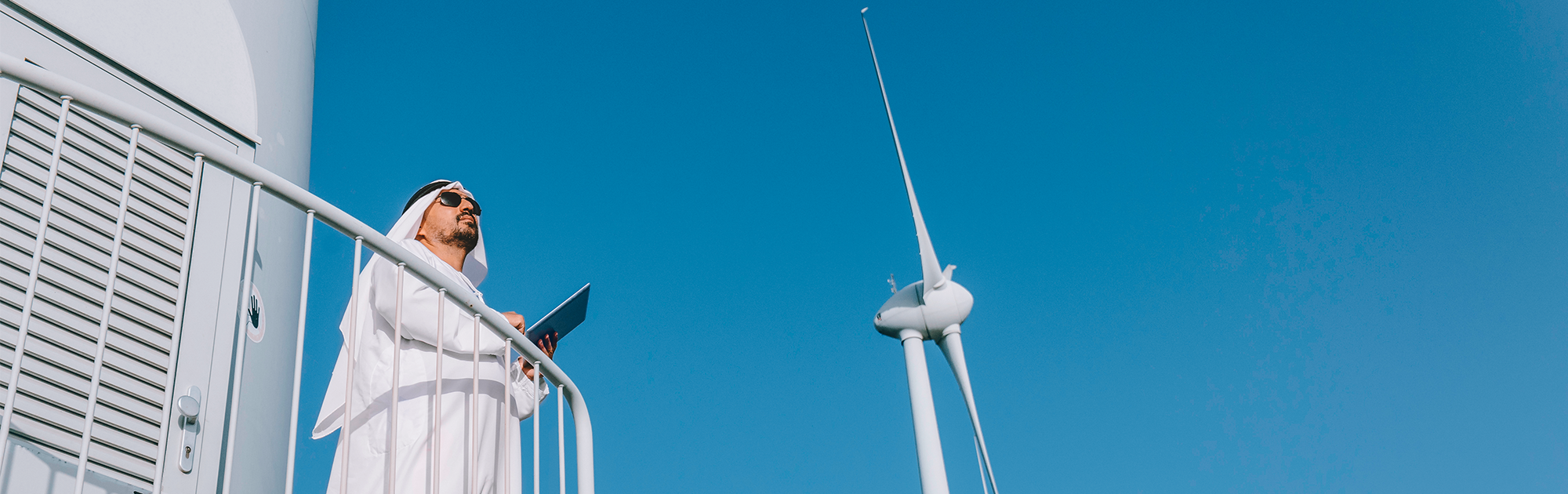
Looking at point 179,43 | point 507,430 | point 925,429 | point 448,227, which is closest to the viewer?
point 507,430

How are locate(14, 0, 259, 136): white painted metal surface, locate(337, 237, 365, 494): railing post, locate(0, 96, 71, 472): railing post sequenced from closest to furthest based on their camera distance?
locate(0, 96, 71, 472): railing post → locate(337, 237, 365, 494): railing post → locate(14, 0, 259, 136): white painted metal surface

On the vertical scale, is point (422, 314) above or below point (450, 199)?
→ below

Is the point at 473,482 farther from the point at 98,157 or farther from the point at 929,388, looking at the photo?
the point at 929,388

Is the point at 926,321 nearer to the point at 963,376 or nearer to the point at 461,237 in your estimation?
the point at 963,376

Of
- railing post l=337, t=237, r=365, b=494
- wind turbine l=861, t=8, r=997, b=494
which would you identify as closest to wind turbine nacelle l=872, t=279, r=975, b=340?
wind turbine l=861, t=8, r=997, b=494

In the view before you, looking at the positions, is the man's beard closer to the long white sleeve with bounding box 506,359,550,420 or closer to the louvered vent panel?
the long white sleeve with bounding box 506,359,550,420

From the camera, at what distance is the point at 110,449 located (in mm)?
3873

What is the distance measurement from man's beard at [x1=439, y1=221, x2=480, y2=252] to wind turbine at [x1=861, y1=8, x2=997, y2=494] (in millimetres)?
9883

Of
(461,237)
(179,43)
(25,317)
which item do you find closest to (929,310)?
(461,237)

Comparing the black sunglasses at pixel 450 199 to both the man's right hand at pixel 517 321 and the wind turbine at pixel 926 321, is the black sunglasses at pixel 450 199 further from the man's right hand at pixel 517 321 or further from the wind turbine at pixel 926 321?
the wind turbine at pixel 926 321

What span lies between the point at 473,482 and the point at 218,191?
2082 mm

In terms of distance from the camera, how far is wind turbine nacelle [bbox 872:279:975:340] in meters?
15.6

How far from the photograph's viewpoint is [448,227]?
17.3 ft

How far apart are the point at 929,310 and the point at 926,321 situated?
0.17 m
